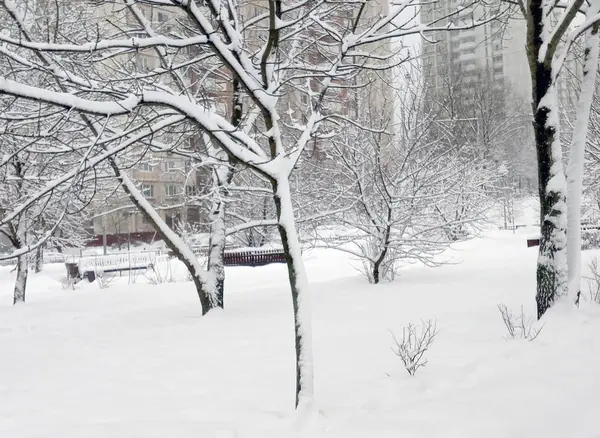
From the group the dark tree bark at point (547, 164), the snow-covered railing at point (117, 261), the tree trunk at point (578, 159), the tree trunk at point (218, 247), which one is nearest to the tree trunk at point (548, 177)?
the dark tree bark at point (547, 164)

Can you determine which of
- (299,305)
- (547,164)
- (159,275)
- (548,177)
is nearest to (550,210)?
(548,177)

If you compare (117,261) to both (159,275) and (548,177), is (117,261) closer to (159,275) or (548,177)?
(159,275)

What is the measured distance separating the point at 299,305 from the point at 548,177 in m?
3.88

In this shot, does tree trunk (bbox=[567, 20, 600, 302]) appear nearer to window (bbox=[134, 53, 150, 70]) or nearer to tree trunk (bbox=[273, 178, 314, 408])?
tree trunk (bbox=[273, 178, 314, 408])

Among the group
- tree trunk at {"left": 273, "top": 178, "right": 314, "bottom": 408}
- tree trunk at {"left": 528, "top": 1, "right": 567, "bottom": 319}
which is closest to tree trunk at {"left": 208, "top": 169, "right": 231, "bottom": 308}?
tree trunk at {"left": 273, "top": 178, "right": 314, "bottom": 408}

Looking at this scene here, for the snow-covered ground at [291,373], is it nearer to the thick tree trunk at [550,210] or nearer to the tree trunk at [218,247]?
the thick tree trunk at [550,210]

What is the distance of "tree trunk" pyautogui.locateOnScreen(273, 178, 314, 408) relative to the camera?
135 inches

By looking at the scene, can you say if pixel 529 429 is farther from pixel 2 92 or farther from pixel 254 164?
pixel 2 92

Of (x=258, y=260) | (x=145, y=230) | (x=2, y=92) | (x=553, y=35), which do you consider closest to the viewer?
(x=2, y=92)

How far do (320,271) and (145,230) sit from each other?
24794 millimetres

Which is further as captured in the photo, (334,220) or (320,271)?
(320,271)

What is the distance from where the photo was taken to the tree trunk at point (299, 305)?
11.2 feet

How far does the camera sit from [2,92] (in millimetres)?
2973

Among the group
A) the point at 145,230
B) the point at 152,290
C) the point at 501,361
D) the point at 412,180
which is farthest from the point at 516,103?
the point at 501,361
